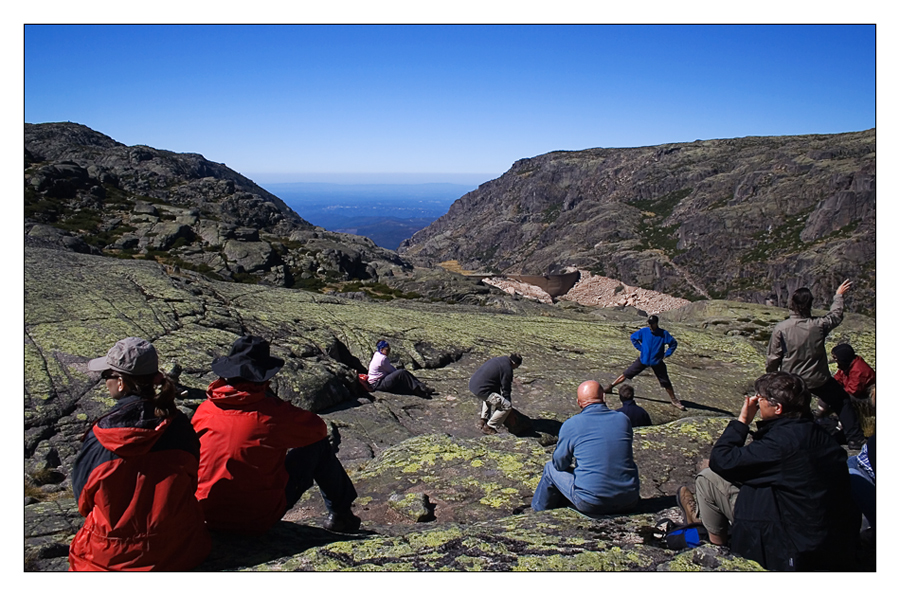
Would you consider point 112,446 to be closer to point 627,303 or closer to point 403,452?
point 403,452

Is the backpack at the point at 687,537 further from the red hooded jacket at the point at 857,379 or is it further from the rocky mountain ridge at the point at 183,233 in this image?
the rocky mountain ridge at the point at 183,233

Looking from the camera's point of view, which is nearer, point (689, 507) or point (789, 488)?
point (789, 488)

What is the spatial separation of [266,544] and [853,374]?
12635mm

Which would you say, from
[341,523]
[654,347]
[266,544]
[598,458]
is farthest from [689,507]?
[654,347]

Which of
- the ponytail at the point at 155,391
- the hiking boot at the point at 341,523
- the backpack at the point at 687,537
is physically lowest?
the hiking boot at the point at 341,523

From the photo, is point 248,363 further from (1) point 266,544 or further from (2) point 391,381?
(2) point 391,381

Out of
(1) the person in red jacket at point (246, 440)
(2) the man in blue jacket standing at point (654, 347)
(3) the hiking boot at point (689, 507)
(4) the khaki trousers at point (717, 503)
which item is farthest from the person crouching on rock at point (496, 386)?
(1) the person in red jacket at point (246, 440)

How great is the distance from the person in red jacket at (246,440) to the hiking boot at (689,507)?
478 cm

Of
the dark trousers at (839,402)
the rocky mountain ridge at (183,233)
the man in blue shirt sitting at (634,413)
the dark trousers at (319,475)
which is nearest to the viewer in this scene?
the dark trousers at (319,475)

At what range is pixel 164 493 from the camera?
527 centimetres

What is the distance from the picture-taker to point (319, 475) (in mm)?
7293

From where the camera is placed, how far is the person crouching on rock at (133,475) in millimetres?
5078

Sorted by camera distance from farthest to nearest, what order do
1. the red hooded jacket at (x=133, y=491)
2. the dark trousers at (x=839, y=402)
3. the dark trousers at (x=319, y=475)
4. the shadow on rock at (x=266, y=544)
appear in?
the dark trousers at (x=839, y=402), the dark trousers at (x=319, y=475), the shadow on rock at (x=266, y=544), the red hooded jacket at (x=133, y=491)

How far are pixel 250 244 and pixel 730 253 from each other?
159 meters
